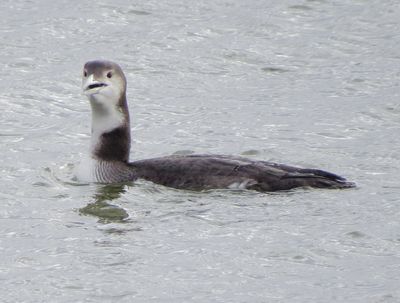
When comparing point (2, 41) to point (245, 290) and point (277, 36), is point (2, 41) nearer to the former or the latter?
point (277, 36)

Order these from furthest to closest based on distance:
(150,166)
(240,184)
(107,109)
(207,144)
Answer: (207,144), (107,109), (150,166), (240,184)

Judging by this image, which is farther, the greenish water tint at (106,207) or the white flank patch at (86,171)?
the white flank patch at (86,171)

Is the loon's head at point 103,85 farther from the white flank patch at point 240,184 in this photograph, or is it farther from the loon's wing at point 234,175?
the white flank patch at point 240,184

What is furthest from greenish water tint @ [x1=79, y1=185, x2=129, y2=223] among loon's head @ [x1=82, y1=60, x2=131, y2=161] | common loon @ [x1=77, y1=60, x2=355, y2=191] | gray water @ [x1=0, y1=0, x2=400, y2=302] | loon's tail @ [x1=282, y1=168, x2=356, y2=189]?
loon's tail @ [x1=282, y1=168, x2=356, y2=189]

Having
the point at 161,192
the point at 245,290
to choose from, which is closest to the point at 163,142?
the point at 161,192

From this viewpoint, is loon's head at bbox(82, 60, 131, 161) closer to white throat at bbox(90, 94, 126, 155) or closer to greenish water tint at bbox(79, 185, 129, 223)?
white throat at bbox(90, 94, 126, 155)

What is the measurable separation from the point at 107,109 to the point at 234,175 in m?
1.30

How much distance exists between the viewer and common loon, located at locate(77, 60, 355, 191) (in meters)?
11.8

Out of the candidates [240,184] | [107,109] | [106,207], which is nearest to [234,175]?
[240,184]

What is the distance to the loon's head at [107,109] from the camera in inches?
475

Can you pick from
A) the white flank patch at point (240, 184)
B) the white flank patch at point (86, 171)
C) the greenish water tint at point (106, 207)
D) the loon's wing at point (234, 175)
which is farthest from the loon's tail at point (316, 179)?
the white flank patch at point (86, 171)

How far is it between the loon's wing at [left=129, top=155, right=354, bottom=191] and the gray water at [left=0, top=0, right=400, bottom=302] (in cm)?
10

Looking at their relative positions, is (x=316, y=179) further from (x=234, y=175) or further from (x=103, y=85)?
(x=103, y=85)

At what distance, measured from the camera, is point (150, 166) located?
1210 centimetres
